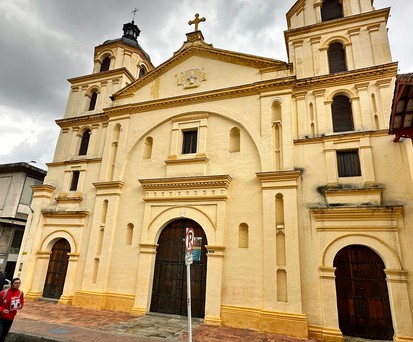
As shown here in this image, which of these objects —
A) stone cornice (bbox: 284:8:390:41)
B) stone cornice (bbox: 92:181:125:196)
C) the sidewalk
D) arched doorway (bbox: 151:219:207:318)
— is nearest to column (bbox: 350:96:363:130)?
stone cornice (bbox: 284:8:390:41)

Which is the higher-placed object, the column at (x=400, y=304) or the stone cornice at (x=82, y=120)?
the stone cornice at (x=82, y=120)

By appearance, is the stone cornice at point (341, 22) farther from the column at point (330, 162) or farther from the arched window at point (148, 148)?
Answer: the arched window at point (148, 148)

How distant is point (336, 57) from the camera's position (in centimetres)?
1274

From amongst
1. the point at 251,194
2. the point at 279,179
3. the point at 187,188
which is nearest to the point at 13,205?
the point at 187,188

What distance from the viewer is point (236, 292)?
1018 centimetres

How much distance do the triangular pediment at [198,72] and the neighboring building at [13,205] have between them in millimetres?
9654

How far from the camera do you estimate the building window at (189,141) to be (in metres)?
13.2

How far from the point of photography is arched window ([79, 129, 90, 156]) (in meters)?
16.2

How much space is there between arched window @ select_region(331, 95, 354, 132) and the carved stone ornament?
619 centimetres

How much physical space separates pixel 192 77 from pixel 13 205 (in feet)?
48.6

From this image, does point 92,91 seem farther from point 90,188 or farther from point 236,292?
point 236,292

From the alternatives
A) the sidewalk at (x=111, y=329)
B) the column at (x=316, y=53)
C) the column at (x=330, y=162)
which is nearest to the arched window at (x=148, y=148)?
the sidewalk at (x=111, y=329)

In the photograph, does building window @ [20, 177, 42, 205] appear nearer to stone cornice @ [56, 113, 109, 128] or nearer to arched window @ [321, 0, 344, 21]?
stone cornice @ [56, 113, 109, 128]

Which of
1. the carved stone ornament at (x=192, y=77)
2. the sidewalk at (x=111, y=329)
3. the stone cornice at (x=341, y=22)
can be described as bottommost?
the sidewalk at (x=111, y=329)
